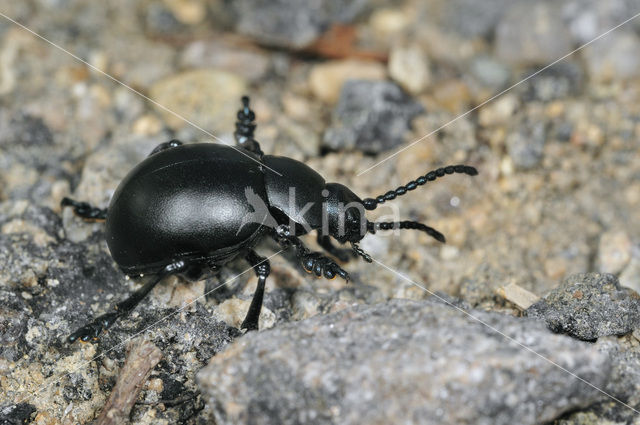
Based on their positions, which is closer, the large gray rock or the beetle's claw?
the large gray rock

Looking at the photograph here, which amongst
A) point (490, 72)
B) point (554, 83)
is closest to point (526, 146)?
point (554, 83)

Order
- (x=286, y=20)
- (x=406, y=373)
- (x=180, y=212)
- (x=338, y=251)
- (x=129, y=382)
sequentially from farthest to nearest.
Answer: (x=286, y=20) → (x=338, y=251) → (x=180, y=212) → (x=129, y=382) → (x=406, y=373)

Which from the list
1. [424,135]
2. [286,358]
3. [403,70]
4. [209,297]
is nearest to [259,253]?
[209,297]

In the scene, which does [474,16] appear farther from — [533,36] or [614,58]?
[614,58]

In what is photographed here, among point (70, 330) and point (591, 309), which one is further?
point (70, 330)

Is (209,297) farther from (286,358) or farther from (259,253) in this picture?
(286,358)

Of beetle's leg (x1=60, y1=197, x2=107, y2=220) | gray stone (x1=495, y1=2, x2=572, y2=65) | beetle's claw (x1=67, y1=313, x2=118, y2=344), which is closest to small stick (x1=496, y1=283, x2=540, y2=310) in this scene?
beetle's claw (x1=67, y1=313, x2=118, y2=344)

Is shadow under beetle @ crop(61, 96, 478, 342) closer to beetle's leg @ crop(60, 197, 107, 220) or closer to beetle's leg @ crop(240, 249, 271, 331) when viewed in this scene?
beetle's leg @ crop(240, 249, 271, 331)
